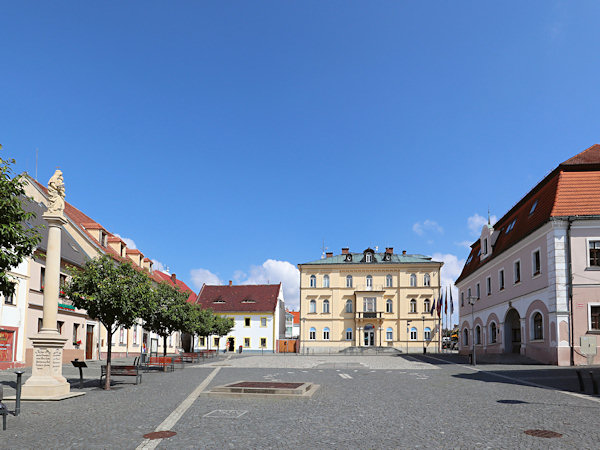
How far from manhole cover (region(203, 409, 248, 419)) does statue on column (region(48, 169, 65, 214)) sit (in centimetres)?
832

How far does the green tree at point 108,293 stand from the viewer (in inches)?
733

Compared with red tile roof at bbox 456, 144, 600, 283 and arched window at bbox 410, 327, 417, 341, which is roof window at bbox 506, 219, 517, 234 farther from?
arched window at bbox 410, 327, 417, 341

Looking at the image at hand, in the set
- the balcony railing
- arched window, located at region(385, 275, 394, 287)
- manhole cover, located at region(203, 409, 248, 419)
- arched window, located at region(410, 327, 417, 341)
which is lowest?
arched window, located at region(410, 327, 417, 341)

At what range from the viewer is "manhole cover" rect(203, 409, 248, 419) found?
12.2 m

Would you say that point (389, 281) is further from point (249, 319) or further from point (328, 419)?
point (328, 419)

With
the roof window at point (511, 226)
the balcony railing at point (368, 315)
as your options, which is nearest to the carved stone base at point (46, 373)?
the roof window at point (511, 226)

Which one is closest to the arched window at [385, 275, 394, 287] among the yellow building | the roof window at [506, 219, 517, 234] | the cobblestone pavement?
the yellow building

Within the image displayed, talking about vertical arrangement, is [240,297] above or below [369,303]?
above

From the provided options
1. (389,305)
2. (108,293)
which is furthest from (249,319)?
(108,293)

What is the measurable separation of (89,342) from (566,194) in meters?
33.7

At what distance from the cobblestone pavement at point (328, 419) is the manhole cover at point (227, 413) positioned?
2 centimetres

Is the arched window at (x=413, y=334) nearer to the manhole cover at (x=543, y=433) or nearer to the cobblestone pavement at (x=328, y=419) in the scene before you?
the cobblestone pavement at (x=328, y=419)

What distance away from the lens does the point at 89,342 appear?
A: 137 ft

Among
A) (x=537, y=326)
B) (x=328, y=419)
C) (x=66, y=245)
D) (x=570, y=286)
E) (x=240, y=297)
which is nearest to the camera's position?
(x=328, y=419)
